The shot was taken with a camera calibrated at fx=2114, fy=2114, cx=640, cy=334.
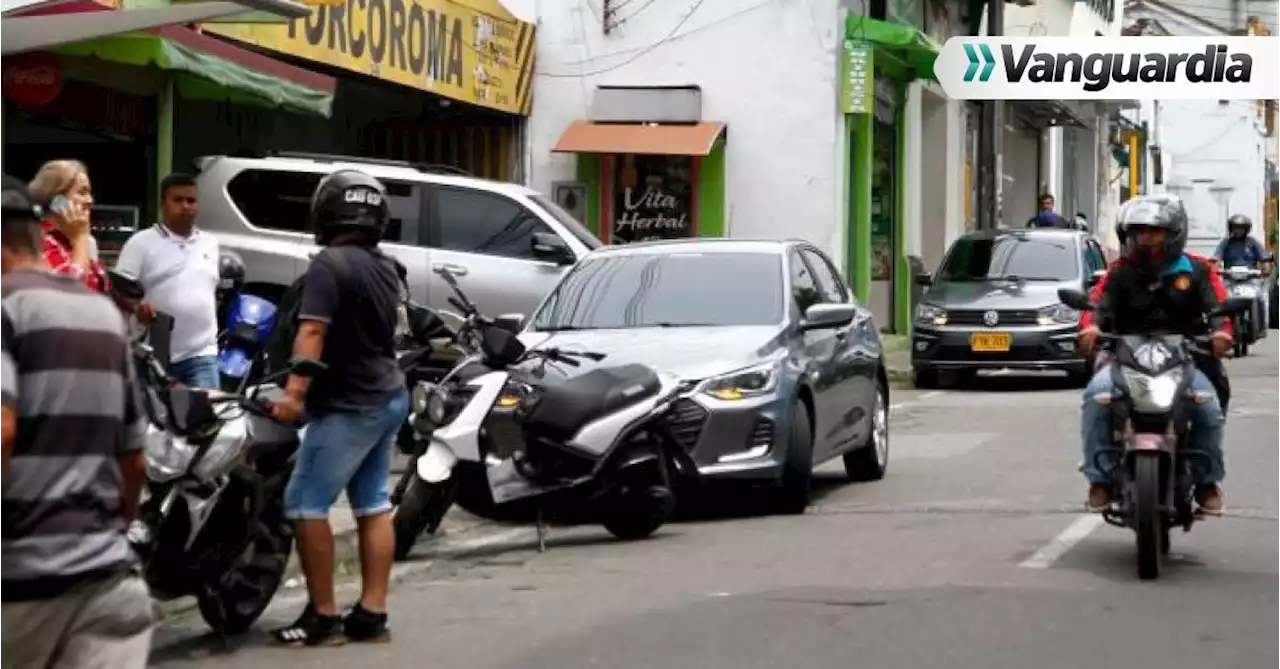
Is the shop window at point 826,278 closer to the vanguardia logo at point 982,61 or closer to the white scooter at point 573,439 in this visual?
the white scooter at point 573,439

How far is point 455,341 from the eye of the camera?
35.3ft

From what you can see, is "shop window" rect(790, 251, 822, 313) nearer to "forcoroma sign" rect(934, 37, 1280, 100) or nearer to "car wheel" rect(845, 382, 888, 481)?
"car wheel" rect(845, 382, 888, 481)

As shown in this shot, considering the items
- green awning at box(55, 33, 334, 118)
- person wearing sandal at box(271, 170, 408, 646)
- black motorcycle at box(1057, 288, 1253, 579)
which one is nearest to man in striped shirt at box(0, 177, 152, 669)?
person wearing sandal at box(271, 170, 408, 646)

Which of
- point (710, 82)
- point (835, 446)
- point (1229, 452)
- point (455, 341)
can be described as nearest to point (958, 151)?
point (710, 82)

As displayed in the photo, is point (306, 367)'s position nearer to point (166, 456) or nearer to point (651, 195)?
point (166, 456)

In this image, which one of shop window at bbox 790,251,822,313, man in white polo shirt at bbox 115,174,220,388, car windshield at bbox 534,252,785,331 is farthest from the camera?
shop window at bbox 790,251,822,313

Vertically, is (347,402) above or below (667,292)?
below

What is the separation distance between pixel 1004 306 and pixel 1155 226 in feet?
39.0

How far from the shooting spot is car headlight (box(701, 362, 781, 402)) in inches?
442

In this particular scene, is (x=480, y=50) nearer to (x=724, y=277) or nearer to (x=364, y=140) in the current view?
(x=364, y=140)

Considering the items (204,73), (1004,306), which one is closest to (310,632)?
(204,73)

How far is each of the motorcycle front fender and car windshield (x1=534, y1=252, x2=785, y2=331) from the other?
96.9 inches

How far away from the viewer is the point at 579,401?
10531 mm

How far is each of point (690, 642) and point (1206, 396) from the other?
117 inches
